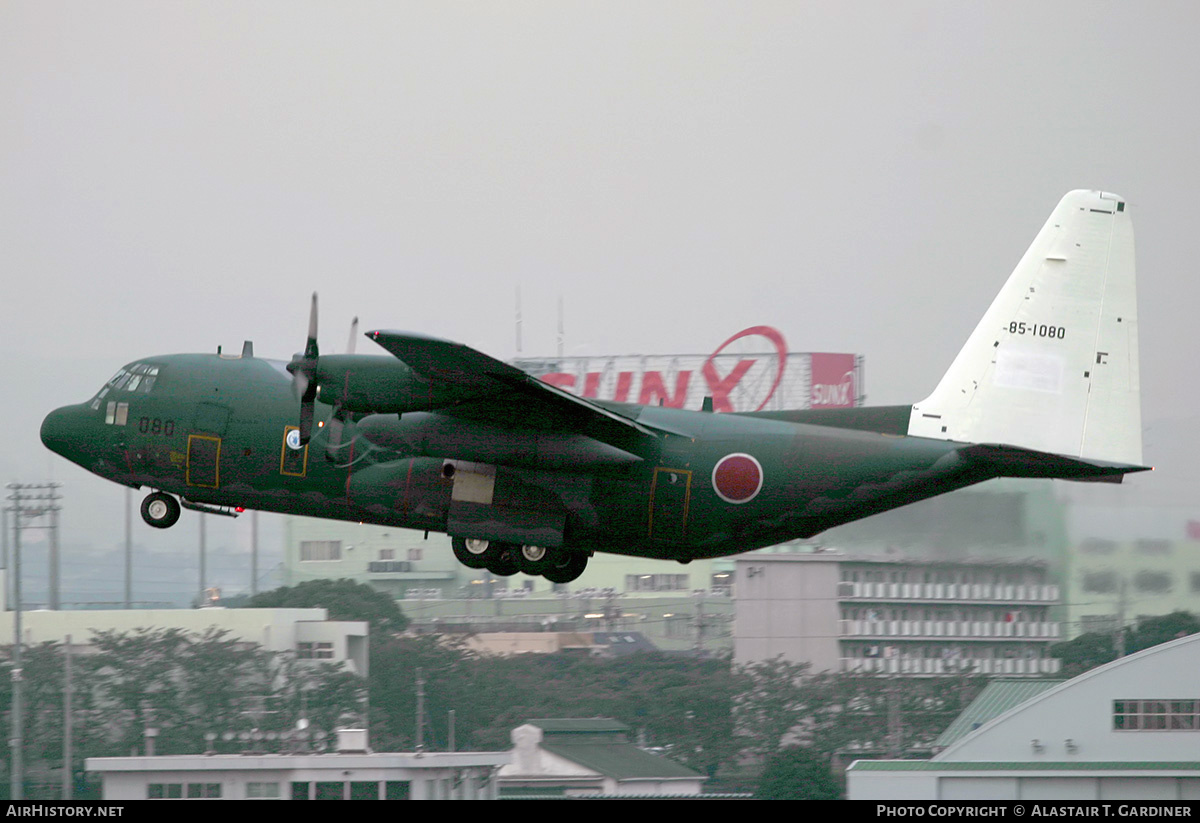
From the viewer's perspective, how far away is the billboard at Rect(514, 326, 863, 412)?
1849 inches

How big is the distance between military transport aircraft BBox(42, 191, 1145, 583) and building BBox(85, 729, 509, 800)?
11611mm

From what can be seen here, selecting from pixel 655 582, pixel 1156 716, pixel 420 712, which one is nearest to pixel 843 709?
pixel 1156 716

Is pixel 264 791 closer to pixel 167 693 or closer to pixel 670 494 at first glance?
pixel 167 693

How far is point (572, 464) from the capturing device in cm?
1925

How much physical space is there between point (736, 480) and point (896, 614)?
19.2 m

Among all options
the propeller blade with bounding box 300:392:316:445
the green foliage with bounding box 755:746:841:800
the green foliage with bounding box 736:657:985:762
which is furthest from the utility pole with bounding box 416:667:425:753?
the propeller blade with bounding box 300:392:316:445

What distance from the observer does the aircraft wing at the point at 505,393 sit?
17031 millimetres

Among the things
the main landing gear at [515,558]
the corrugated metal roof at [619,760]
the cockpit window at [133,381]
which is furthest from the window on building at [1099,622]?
the cockpit window at [133,381]

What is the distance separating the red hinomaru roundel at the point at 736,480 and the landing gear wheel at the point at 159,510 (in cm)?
838

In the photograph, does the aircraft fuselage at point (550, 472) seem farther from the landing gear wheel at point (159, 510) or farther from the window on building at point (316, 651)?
the window on building at point (316, 651)

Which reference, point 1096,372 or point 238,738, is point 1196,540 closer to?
point 1096,372

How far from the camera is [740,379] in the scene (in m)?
47.4

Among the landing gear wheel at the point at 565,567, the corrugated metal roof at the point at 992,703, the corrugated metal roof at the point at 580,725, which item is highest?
the landing gear wheel at the point at 565,567

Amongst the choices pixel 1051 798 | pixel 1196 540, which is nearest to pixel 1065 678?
pixel 1196 540
